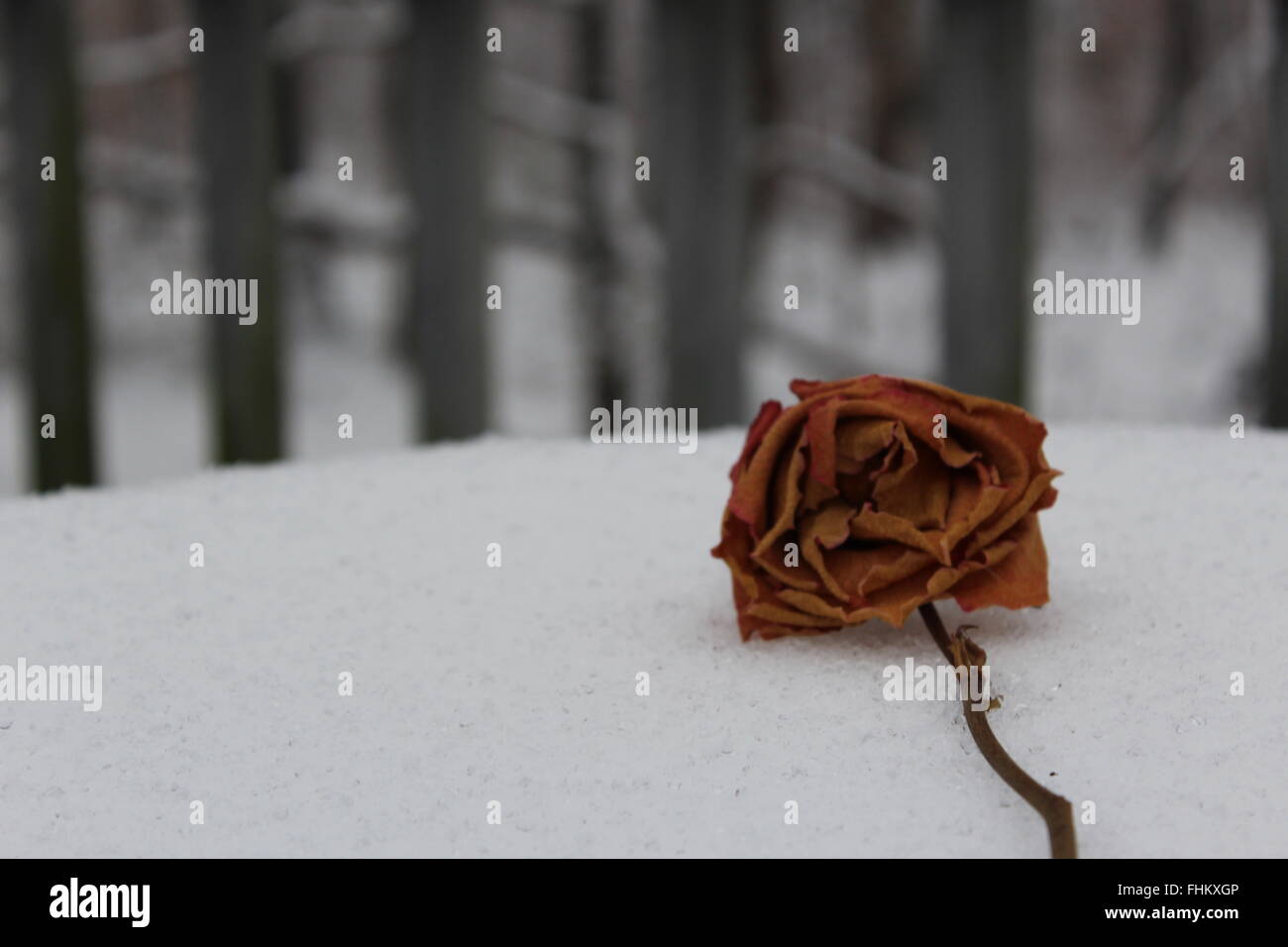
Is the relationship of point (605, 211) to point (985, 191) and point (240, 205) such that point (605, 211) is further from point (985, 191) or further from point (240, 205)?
point (985, 191)

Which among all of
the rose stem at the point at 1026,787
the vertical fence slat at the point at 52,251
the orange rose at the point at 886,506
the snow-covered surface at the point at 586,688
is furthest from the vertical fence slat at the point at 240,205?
the rose stem at the point at 1026,787

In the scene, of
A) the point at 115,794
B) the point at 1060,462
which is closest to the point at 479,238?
the point at 1060,462

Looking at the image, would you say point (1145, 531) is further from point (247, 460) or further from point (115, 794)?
point (247, 460)

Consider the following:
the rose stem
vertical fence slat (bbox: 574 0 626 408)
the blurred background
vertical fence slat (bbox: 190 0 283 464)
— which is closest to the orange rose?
the rose stem

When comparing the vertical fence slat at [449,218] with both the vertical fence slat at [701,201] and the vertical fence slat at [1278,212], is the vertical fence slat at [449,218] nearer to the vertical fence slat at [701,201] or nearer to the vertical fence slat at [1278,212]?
the vertical fence slat at [701,201]

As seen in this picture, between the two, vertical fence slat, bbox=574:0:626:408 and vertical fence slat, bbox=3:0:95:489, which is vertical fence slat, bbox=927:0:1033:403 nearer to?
vertical fence slat, bbox=3:0:95:489

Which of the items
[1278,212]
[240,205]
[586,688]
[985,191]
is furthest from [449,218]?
[586,688]
